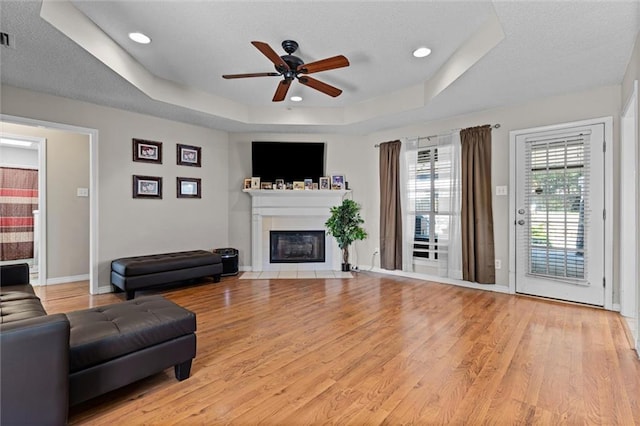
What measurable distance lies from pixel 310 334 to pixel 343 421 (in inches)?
45.5

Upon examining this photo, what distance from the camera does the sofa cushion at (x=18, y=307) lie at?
1.94 meters

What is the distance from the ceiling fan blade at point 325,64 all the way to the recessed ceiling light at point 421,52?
2.99 feet

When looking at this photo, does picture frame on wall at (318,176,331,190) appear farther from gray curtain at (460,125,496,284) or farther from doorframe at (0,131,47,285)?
doorframe at (0,131,47,285)

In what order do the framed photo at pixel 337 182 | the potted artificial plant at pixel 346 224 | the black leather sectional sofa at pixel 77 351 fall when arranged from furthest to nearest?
1. the framed photo at pixel 337 182
2. the potted artificial plant at pixel 346 224
3. the black leather sectional sofa at pixel 77 351

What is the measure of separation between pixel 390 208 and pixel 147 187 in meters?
3.88

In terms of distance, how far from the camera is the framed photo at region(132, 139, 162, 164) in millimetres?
4527

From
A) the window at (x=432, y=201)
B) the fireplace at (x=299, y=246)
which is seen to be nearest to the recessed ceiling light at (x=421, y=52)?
the window at (x=432, y=201)

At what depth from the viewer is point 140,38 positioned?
2.96 meters

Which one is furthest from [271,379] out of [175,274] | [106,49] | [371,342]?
[106,49]

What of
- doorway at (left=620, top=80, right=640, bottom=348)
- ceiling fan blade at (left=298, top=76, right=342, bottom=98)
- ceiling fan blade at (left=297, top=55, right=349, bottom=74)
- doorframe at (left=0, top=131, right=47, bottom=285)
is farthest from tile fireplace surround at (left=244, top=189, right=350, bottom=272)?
doorway at (left=620, top=80, right=640, bottom=348)

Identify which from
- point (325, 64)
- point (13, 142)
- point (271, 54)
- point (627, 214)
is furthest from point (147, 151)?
point (627, 214)

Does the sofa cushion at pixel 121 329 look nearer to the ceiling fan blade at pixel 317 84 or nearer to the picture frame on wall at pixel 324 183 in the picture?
the ceiling fan blade at pixel 317 84

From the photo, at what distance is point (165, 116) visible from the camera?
4637mm

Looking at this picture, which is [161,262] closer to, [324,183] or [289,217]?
[289,217]
